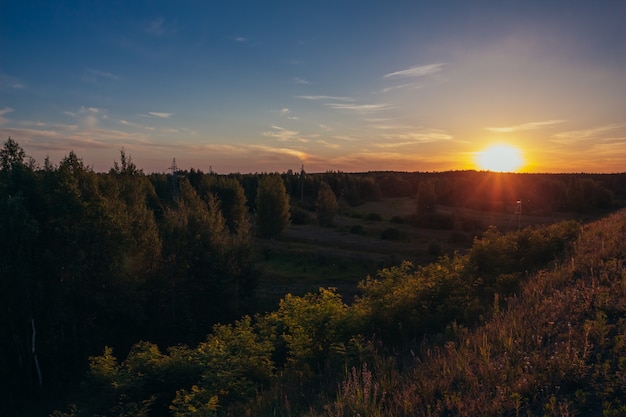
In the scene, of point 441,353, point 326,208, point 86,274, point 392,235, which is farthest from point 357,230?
point 441,353

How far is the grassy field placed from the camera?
3344 centimetres

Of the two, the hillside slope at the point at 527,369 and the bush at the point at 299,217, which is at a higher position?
the hillside slope at the point at 527,369

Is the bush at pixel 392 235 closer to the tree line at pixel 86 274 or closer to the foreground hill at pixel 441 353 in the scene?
the tree line at pixel 86 274

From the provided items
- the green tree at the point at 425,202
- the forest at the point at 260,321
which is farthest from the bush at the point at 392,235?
the forest at the point at 260,321

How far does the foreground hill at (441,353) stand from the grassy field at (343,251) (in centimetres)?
1657

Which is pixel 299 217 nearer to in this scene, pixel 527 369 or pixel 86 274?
pixel 86 274

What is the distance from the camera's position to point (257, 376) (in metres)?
8.77

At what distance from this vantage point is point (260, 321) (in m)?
13.2

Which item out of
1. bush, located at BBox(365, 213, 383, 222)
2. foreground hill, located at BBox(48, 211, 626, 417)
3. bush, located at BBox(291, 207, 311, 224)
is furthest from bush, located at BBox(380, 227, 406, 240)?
foreground hill, located at BBox(48, 211, 626, 417)

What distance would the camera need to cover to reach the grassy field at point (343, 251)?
110 feet

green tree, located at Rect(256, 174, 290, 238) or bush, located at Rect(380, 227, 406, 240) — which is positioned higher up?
green tree, located at Rect(256, 174, 290, 238)

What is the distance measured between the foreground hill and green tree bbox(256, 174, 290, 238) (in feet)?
122

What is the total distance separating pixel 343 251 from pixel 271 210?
1143 centimetres

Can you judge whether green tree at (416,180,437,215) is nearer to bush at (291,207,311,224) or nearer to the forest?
bush at (291,207,311,224)
